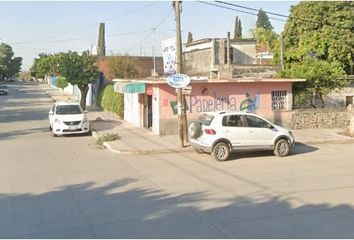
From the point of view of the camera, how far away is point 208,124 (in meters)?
14.7

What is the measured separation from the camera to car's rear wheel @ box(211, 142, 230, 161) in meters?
14.4

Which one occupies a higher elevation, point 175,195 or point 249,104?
point 249,104

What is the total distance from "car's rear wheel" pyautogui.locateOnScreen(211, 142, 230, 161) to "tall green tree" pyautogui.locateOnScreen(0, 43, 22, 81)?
118 metres

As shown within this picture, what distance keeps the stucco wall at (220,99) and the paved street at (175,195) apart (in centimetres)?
458

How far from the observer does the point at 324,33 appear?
32562 mm

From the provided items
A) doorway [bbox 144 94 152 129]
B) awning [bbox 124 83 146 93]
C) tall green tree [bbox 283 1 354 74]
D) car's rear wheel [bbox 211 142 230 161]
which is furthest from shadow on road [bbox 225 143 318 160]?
tall green tree [bbox 283 1 354 74]

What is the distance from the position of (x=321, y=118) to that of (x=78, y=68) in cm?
1679

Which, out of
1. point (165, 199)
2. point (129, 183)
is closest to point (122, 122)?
point (129, 183)

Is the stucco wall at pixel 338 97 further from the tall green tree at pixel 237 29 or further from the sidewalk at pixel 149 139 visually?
the tall green tree at pixel 237 29

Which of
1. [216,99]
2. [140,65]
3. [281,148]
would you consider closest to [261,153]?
[281,148]

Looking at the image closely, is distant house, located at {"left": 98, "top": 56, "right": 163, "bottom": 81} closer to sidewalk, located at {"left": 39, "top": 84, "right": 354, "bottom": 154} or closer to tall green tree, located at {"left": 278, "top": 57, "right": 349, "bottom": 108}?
sidewalk, located at {"left": 39, "top": 84, "right": 354, "bottom": 154}

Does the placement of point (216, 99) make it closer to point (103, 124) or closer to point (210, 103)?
point (210, 103)

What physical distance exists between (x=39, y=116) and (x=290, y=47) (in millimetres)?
19248

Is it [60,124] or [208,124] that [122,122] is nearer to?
[60,124]
